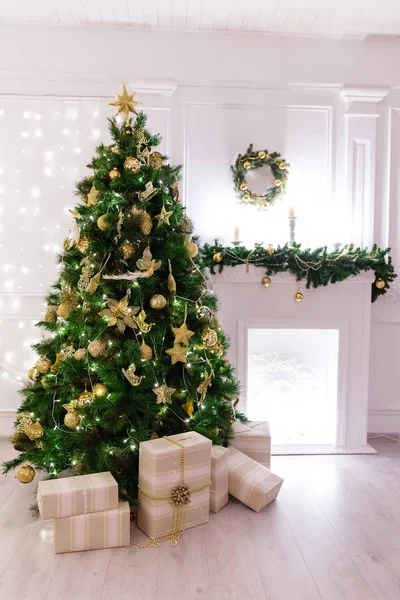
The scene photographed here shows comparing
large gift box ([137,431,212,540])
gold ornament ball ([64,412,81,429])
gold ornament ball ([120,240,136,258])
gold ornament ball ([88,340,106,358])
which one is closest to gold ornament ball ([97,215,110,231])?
gold ornament ball ([120,240,136,258])

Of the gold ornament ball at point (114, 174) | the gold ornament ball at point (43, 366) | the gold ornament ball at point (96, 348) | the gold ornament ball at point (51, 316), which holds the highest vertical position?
the gold ornament ball at point (114, 174)

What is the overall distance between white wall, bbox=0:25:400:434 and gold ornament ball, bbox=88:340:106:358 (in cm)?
140

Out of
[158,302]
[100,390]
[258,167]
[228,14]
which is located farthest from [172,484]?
[228,14]

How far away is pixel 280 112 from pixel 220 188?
2.30ft

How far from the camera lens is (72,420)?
8.82 feet

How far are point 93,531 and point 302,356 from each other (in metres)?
1.94

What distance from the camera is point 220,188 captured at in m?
3.92

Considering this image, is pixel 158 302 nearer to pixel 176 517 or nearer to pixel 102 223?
pixel 102 223

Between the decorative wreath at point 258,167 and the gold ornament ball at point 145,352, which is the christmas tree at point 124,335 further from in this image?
the decorative wreath at point 258,167

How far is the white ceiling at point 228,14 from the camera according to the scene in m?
3.43

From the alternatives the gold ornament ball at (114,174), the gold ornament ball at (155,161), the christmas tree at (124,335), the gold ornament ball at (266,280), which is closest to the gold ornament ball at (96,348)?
the christmas tree at (124,335)

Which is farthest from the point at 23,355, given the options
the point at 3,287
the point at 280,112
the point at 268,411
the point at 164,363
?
the point at 280,112

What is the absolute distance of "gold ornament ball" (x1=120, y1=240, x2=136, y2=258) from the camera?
8.95 ft

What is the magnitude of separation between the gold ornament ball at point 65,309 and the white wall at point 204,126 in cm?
112
